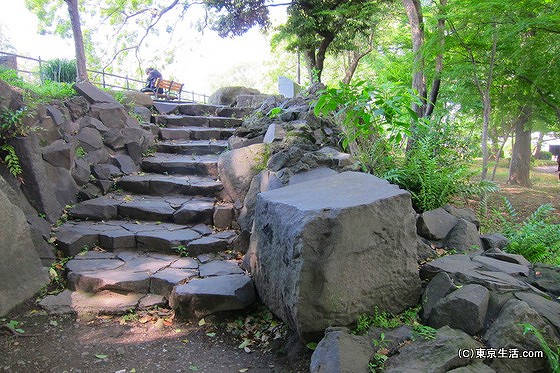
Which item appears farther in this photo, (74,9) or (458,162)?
(74,9)

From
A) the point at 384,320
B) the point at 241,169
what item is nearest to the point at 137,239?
the point at 241,169

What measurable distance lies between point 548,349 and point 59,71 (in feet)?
27.9

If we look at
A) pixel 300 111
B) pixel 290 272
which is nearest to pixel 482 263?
pixel 290 272

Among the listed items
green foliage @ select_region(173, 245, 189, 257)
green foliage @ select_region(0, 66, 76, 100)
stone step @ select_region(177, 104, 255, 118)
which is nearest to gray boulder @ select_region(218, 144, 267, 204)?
green foliage @ select_region(173, 245, 189, 257)

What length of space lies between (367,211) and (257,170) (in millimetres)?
2292

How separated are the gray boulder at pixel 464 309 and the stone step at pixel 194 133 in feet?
18.9

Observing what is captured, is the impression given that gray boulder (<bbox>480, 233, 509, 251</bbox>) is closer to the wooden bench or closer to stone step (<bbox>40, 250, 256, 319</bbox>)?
stone step (<bbox>40, 250, 256, 319</bbox>)

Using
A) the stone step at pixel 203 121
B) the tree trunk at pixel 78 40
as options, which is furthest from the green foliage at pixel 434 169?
the tree trunk at pixel 78 40

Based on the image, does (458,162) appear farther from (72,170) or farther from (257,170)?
(72,170)

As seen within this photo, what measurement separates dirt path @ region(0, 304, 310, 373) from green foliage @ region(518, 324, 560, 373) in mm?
1275

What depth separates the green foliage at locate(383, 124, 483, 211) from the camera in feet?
12.4

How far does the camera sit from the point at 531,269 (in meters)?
2.76

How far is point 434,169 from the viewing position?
400 cm

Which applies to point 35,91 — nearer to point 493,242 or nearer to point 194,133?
point 194,133
